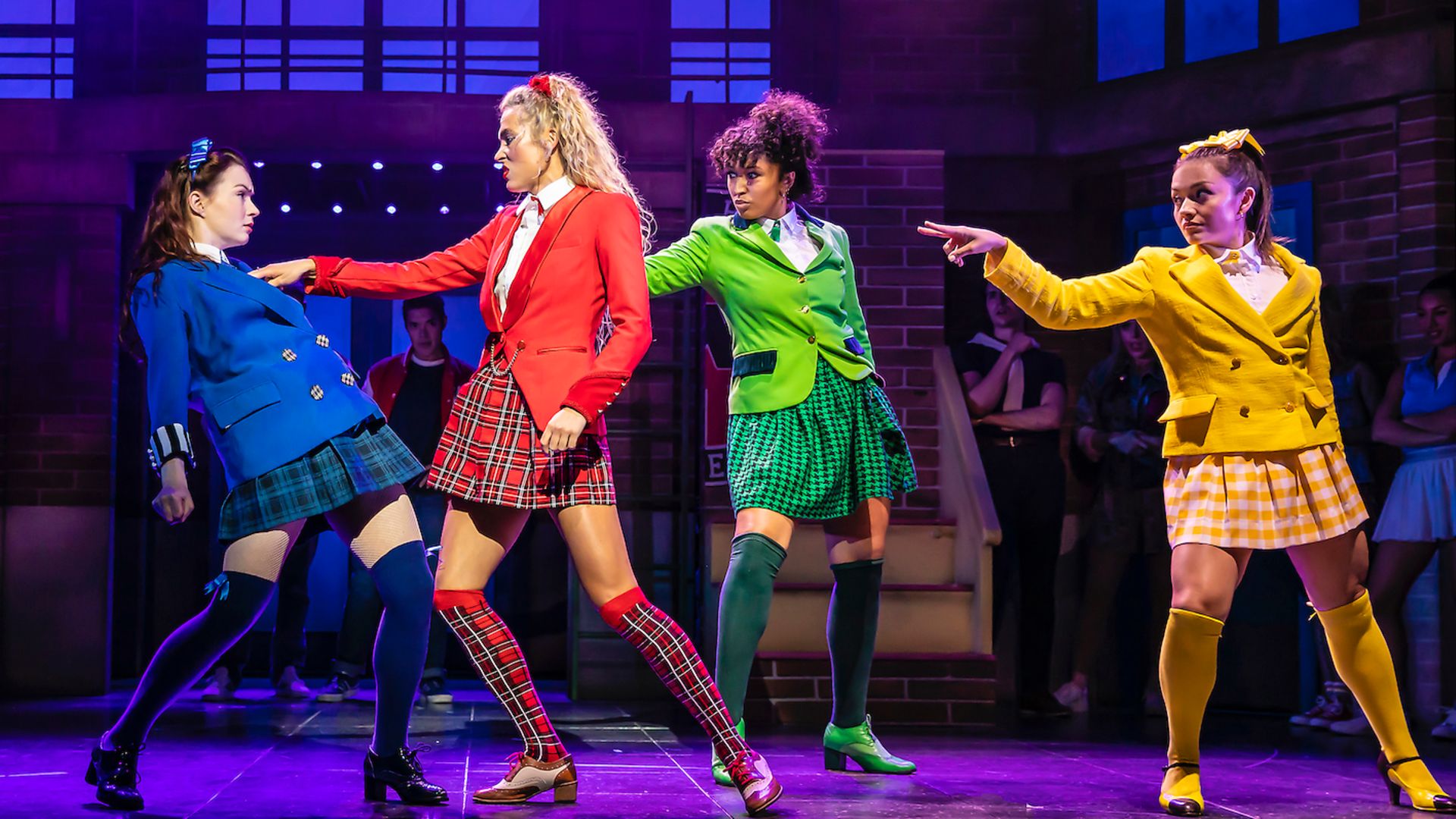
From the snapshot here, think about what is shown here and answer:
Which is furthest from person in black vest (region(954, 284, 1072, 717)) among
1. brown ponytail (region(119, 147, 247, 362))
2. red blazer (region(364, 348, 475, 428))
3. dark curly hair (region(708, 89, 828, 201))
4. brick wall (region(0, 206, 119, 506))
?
brick wall (region(0, 206, 119, 506))

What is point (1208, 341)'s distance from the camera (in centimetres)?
345

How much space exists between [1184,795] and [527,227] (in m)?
1.96

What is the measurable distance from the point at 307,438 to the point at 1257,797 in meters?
2.39

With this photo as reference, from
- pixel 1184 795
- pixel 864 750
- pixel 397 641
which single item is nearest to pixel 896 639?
pixel 864 750

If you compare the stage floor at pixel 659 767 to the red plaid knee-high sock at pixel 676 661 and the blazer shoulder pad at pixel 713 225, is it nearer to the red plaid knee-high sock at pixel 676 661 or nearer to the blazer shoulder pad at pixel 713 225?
the red plaid knee-high sock at pixel 676 661

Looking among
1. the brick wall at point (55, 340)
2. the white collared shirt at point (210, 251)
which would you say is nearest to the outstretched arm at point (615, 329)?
the white collared shirt at point (210, 251)

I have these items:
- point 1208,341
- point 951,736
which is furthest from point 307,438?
point 951,736

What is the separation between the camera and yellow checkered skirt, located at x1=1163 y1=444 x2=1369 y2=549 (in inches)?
132

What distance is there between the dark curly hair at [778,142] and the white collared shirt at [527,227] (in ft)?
2.25

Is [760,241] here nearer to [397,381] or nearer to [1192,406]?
[1192,406]

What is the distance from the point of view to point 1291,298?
3.49 meters

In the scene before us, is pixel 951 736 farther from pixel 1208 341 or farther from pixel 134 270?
pixel 134 270

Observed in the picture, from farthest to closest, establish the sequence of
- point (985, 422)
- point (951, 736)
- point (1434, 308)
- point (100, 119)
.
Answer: point (100, 119)
point (985, 422)
point (1434, 308)
point (951, 736)

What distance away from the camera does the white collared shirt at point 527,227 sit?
3387mm
